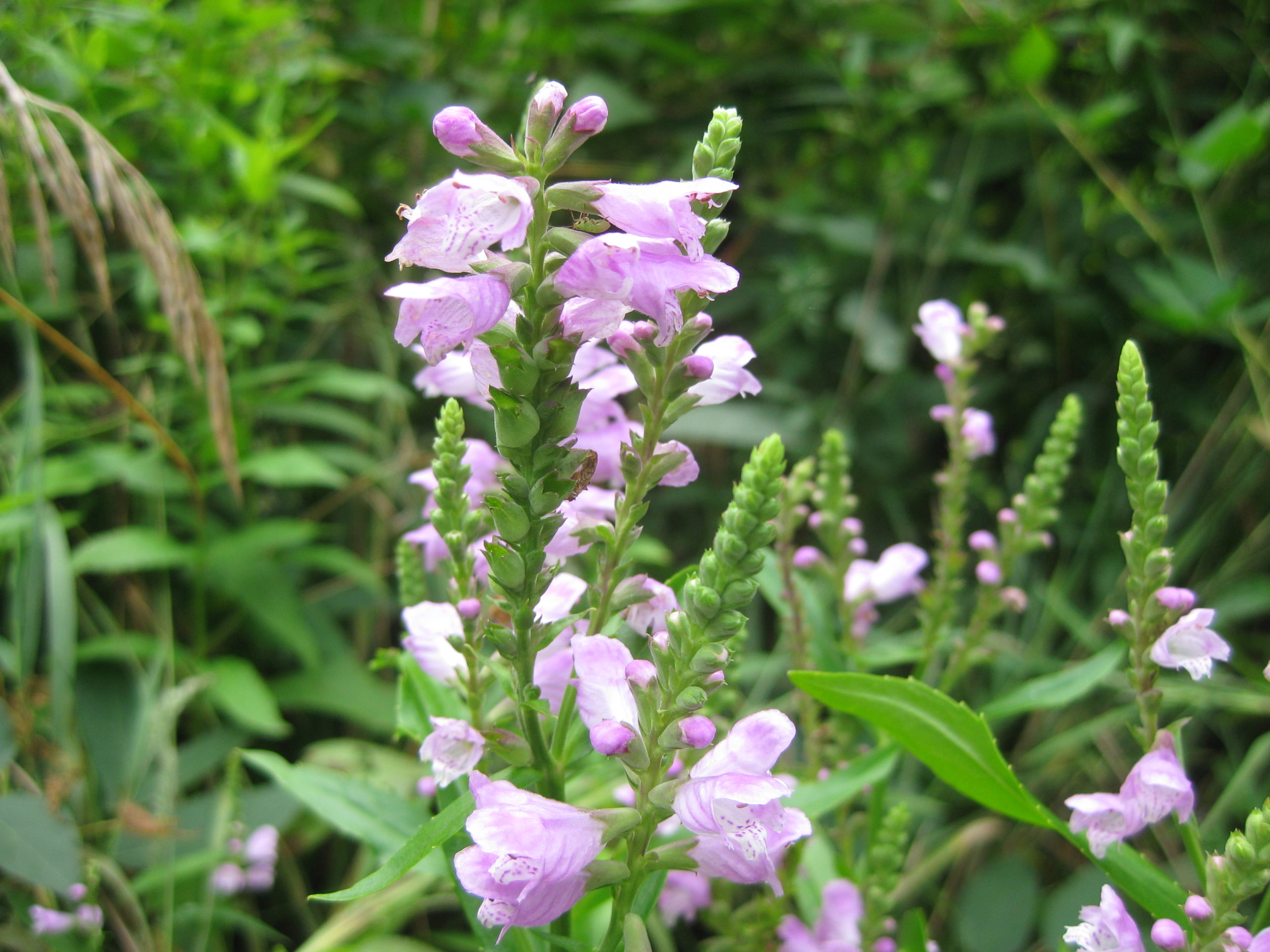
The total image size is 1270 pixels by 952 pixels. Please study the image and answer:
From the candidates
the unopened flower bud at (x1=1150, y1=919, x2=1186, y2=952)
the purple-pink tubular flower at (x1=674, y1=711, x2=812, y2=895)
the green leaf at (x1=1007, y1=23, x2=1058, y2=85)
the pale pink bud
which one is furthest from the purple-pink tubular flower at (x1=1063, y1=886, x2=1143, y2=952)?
the green leaf at (x1=1007, y1=23, x2=1058, y2=85)

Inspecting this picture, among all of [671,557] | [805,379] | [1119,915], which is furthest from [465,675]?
[805,379]

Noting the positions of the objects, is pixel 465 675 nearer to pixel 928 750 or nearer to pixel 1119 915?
pixel 928 750

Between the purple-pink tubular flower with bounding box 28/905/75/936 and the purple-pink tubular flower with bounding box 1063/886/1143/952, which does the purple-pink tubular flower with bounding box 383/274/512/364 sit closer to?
the purple-pink tubular flower with bounding box 1063/886/1143/952

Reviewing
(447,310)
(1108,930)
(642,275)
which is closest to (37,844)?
(447,310)

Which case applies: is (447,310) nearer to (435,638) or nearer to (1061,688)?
(435,638)

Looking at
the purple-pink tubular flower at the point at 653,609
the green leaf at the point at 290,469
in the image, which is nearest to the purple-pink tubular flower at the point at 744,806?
the purple-pink tubular flower at the point at 653,609

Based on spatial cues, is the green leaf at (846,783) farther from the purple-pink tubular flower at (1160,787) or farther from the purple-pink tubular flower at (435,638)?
the purple-pink tubular flower at (435,638)

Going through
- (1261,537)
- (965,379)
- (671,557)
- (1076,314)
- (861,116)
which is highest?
(861,116)
